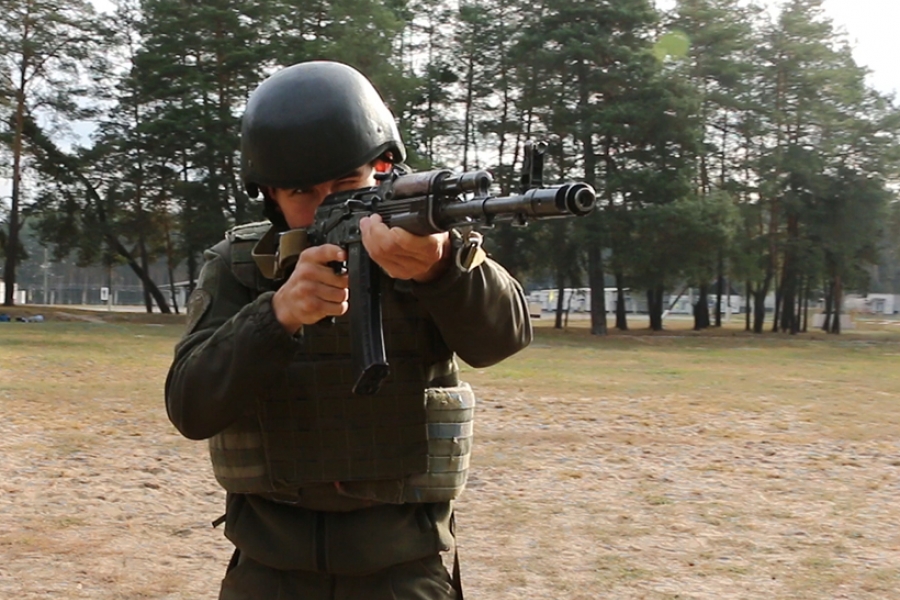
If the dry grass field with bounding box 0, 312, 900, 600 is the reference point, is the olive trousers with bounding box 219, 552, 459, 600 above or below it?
above

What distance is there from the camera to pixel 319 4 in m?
40.0

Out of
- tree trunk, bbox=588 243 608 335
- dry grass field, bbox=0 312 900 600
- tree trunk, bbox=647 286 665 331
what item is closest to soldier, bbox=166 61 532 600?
dry grass field, bbox=0 312 900 600

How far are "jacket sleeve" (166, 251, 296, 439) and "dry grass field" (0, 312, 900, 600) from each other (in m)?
3.74

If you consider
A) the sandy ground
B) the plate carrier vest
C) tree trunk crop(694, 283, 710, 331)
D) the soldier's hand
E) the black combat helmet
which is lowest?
the sandy ground

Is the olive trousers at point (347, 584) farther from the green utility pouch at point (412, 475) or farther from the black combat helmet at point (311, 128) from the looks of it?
the black combat helmet at point (311, 128)

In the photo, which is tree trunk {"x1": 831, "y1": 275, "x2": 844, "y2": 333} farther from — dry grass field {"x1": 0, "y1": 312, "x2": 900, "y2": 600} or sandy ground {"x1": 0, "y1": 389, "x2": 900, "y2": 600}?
sandy ground {"x1": 0, "y1": 389, "x2": 900, "y2": 600}

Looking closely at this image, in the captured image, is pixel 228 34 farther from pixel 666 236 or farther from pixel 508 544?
pixel 508 544

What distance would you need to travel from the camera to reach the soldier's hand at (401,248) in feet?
6.79

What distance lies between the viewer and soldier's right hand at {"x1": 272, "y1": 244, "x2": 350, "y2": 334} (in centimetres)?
219

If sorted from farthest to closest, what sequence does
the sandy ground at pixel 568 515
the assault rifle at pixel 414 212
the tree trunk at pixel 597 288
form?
1. the tree trunk at pixel 597 288
2. the sandy ground at pixel 568 515
3. the assault rifle at pixel 414 212

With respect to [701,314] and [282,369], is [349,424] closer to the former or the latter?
[282,369]

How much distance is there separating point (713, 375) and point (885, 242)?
31698 millimetres

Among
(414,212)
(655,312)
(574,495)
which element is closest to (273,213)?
(414,212)

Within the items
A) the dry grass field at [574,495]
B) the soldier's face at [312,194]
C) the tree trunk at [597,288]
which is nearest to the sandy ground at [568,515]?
the dry grass field at [574,495]
